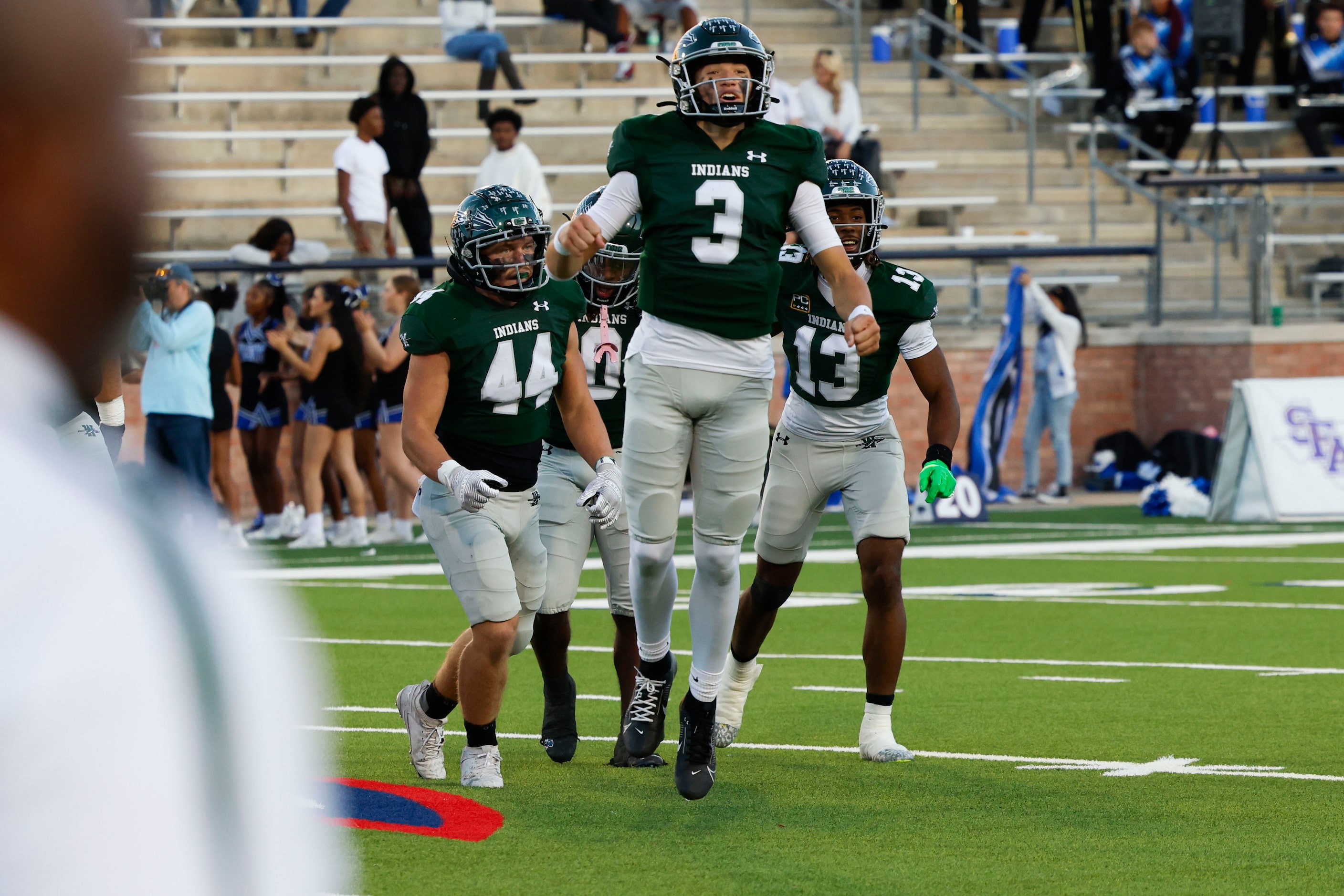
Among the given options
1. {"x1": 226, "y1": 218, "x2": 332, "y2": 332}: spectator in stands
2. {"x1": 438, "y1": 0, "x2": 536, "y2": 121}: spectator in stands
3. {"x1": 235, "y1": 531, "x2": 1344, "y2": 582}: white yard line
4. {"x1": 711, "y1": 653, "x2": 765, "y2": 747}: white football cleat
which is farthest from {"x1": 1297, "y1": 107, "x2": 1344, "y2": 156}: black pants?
{"x1": 711, "y1": 653, "x2": 765, "y2": 747}: white football cleat

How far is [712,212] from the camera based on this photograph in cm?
586

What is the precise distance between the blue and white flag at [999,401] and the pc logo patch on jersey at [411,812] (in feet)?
37.9

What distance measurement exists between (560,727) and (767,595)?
852mm

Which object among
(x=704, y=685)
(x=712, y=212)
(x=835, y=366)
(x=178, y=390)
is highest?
(x=712, y=212)

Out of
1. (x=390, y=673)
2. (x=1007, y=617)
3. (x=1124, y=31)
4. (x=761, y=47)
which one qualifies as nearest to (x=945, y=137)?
(x=1124, y=31)

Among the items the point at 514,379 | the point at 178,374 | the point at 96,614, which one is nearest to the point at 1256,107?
the point at 178,374

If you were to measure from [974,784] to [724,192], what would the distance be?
1.92m

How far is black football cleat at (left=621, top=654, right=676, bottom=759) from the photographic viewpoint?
20.4 ft

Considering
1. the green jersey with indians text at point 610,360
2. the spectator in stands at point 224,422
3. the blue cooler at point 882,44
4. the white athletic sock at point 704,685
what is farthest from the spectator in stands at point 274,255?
the white athletic sock at point 704,685

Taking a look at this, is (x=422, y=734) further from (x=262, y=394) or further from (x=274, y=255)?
(x=274, y=255)

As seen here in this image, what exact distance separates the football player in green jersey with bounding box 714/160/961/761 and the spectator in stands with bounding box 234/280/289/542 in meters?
8.66

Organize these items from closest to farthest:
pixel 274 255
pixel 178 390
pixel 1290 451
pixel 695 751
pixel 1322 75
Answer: pixel 695 751 → pixel 178 390 → pixel 1290 451 → pixel 274 255 → pixel 1322 75

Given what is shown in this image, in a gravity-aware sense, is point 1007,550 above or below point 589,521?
below

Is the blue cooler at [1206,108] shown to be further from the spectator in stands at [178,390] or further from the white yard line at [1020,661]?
the white yard line at [1020,661]
